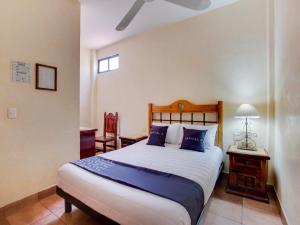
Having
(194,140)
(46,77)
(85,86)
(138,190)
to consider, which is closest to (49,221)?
(138,190)

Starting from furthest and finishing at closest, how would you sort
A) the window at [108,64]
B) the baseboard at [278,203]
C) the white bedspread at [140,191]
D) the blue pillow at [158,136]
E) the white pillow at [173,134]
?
the window at [108,64]
the white pillow at [173,134]
the blue pillow at [158,136]
the baseboard at [278,203]
the white bedspread at [140,191]

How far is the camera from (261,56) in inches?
101

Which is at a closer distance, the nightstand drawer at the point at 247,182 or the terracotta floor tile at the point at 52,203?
the terracotta floor tile at the point at 52,203

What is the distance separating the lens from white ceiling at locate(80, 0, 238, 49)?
2.75 metres

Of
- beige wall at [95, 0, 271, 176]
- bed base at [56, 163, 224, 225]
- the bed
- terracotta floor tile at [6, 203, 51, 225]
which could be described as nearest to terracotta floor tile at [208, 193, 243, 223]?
bed base at [56, 163, 224, 225]

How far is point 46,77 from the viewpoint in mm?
2348

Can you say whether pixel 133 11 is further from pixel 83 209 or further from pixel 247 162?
pixel 247 162

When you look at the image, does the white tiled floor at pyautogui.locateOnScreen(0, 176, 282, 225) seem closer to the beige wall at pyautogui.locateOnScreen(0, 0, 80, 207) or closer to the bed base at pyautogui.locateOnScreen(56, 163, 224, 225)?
the bed base at pyautogui.locateOnScreen(56, 163, 224, 225)

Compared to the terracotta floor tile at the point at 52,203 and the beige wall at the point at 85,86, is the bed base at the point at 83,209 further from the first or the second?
the beige wall at the point at 85,86

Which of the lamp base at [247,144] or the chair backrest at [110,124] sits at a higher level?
the chair backrest at [110,124]

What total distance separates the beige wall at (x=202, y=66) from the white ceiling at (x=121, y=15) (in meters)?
0.21

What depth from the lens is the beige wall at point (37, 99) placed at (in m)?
1.97

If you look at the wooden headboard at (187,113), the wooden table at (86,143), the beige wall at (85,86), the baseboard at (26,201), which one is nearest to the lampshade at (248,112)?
the wooden headboard at (187,113)

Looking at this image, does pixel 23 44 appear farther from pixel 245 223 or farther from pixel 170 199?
pixel 245 223
